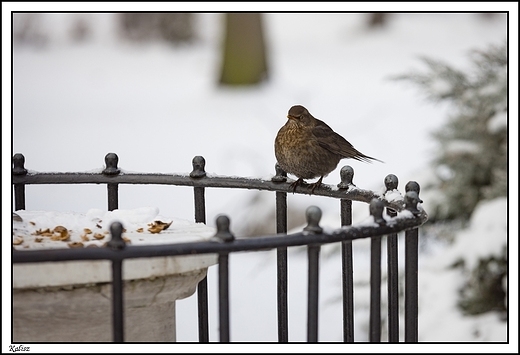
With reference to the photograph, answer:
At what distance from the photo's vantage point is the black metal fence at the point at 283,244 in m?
1.62

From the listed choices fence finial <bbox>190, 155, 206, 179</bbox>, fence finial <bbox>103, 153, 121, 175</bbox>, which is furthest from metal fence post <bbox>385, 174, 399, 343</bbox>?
fence finial <bbox>103, 153, 121, 175</bbox>

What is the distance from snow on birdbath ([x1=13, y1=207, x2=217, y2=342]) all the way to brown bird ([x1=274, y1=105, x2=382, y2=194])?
32.5 inches

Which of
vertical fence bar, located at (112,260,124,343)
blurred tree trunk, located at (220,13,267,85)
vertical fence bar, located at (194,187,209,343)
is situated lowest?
vertical fence bar, located at (194,187,209,343)

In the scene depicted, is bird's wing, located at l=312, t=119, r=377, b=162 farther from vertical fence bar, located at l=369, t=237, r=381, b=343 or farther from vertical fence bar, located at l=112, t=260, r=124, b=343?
vertical fence bar, located at l=112, t=260, r=124, b=343

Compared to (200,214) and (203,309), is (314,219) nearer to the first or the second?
(203,309)

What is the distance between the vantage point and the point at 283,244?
1.70 metres

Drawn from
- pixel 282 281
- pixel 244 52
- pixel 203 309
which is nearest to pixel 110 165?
pixel 203 309

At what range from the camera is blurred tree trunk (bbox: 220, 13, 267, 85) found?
950cm

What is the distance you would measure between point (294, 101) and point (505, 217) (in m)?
5.29

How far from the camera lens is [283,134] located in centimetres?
297

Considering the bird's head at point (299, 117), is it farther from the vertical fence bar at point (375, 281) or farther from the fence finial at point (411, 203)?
the vertical fence bar at point (375, 281)

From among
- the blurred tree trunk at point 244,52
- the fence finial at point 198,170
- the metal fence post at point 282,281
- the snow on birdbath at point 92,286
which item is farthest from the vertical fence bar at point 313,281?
the blurred tree trunk at point 244,52

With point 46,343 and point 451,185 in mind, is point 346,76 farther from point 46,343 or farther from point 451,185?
point 46,343

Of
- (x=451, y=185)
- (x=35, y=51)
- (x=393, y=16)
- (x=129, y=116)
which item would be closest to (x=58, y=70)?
(x=35, y=51)
